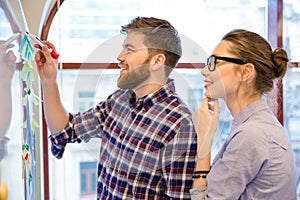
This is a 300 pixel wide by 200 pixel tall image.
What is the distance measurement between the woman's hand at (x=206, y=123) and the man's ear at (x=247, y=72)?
0.37ft

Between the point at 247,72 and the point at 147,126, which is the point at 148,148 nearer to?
the point at 147,126

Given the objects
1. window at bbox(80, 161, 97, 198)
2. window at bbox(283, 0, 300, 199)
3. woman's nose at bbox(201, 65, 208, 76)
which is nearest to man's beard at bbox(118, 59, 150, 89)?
woman's nose at bbox(201, 65, 208, 76)

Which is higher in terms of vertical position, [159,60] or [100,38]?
[100,38]

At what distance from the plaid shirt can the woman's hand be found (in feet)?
0.11

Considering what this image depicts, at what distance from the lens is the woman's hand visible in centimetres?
124

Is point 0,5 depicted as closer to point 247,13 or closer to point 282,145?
point 282,145

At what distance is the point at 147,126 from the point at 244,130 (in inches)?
12.4

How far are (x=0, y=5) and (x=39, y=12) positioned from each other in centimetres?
144

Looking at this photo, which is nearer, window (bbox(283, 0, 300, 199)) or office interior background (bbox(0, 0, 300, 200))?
office interior background (bbox(0, 0, 300, 200))

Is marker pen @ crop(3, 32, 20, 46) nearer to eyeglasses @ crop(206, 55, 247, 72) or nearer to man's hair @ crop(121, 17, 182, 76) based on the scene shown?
man's hair @ crop(121, 17, 182, 76)

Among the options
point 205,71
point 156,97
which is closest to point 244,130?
point 205,71

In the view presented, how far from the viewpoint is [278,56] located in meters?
1.29

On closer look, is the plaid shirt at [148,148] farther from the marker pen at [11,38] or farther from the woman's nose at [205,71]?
the marker pen at [11,38]

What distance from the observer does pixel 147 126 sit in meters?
1.33
